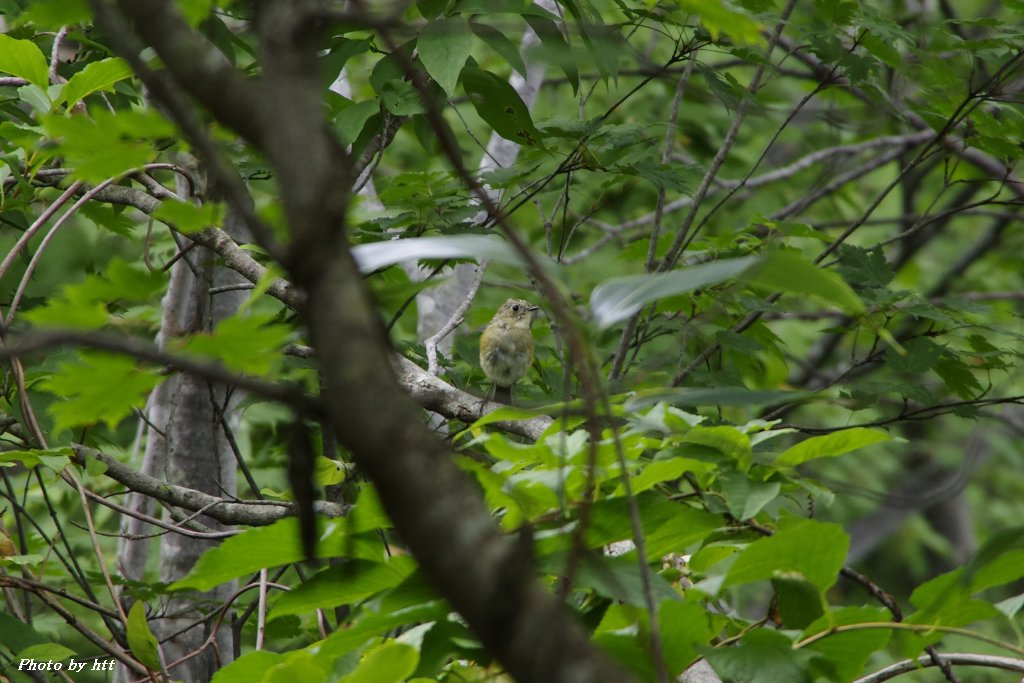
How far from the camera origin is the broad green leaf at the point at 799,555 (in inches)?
42.3

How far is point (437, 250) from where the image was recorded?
0.87 meters

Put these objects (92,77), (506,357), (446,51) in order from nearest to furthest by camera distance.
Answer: (92,77)
(446,51)
(506,357)

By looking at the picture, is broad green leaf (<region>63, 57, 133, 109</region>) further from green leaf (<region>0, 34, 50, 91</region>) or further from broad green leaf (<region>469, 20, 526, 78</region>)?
broad green leaf (<region>469, 20, 526, 78</region>)

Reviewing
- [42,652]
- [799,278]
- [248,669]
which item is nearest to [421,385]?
[42,652]

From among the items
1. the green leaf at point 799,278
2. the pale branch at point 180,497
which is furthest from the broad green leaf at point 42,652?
the green leaf at point 799,278

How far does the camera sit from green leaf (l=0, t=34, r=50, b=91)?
7.66 ft

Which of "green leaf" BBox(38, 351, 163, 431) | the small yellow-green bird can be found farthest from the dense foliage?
the small yellow-green bird

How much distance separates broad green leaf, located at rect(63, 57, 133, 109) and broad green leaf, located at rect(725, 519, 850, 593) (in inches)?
72.8

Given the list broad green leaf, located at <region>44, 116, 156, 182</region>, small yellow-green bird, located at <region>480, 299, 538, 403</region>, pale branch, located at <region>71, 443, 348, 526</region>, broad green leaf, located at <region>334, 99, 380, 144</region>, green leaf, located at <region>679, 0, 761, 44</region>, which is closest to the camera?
broad green leaf, located at <region>44, 116, 156, 182</region>

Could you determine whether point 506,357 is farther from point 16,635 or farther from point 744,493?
point 744,493

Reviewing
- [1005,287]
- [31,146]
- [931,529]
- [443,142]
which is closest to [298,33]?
[443,142]

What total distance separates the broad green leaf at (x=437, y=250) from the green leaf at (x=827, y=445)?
0.63 meters

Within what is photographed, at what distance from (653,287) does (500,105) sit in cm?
210

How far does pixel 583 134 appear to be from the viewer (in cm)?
320
